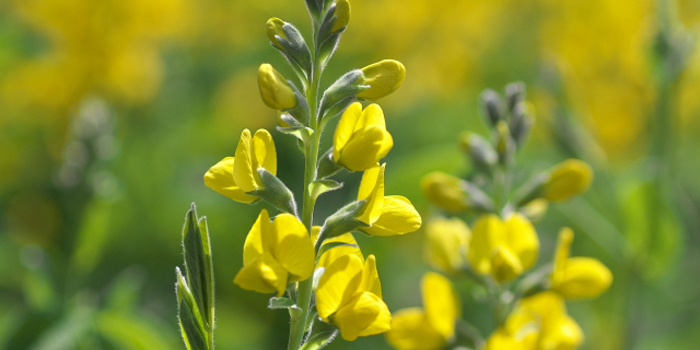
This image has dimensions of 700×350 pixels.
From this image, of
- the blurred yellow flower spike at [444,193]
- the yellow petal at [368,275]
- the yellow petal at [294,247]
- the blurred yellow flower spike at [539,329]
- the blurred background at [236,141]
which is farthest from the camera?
the blurred background at [236,141]

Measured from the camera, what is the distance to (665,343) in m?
2.54

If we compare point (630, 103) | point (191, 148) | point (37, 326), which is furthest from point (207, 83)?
point (37, 326)

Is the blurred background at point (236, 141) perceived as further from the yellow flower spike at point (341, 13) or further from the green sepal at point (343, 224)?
the yellow flower spike at point (341, 13)

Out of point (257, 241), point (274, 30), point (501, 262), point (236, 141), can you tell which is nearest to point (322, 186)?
point (257, 241)

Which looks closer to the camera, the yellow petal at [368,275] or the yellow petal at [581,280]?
the yellow petal at [368,275]

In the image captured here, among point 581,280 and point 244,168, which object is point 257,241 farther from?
point 581,280

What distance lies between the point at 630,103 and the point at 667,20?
81.8 inches

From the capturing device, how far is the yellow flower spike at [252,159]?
852mm

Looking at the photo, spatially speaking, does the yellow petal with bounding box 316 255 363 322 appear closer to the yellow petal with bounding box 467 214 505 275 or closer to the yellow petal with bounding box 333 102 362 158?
the yellow petal with bounding box 333 102 362 158

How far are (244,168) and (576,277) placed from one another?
30.1 inches

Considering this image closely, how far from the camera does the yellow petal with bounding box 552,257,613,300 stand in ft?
4.29

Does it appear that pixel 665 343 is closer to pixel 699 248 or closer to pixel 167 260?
pixel 699 248

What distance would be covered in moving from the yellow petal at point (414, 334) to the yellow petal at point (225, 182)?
0.50 m

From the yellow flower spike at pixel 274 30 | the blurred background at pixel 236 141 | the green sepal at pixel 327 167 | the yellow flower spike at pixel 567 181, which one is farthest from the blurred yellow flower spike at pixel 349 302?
the blurred background at pixel 236 141
